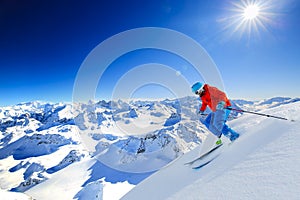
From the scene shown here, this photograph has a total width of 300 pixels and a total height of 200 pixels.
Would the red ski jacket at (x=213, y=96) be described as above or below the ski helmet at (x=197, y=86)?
below

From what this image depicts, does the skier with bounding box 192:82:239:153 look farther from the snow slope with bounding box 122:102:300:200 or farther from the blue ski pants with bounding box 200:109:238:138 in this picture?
the snow slope with bounding box 122:102:300:200

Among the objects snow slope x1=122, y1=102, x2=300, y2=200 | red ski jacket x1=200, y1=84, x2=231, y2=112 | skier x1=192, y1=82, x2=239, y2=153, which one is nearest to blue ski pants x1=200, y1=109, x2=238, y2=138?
skier x1=192, y1=82, x2=239, y2=153

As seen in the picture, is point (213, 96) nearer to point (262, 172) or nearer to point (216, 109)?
point (216, 109)

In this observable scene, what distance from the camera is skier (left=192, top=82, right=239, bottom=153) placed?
4.30 metres

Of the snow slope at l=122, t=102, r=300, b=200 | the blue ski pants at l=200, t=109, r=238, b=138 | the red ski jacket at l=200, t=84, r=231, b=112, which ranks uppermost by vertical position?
the red ski jacket at l=200, t=84, r=231, b=112

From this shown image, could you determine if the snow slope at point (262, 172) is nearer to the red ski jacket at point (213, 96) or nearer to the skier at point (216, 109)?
the skier at point (216, 109)

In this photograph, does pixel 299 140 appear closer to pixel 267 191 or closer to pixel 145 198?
pixel 267 191

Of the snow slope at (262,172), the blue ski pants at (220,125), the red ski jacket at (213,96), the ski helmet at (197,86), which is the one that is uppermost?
the ski helmet at (197,86)

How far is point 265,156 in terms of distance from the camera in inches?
94.9

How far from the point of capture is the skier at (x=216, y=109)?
4.30m

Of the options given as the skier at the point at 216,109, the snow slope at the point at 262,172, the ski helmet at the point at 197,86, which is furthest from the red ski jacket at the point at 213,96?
the snow slope at the point at 262,172

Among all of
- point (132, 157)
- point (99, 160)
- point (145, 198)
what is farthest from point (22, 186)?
point (145, 198)

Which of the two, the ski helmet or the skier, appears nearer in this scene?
the skier

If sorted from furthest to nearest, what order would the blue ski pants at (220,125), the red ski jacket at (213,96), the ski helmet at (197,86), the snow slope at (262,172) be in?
the ski helmet at (197,86), the red ski jacket at (213,96), the blue ski pants at (220,125), the snow slope at (262,172)
